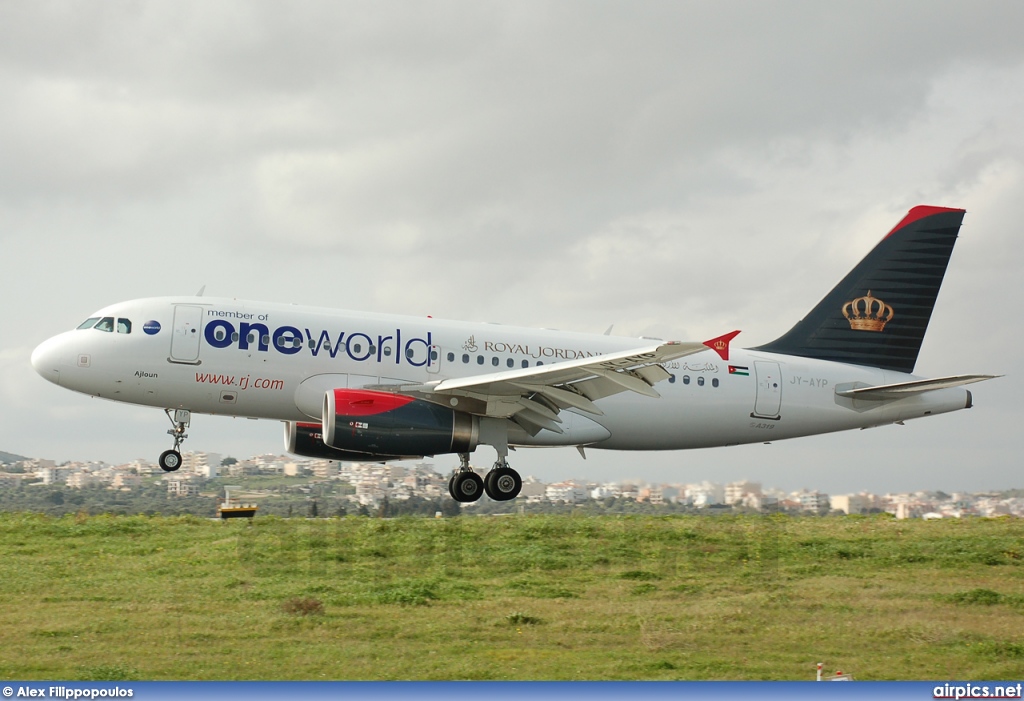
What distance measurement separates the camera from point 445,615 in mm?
21078

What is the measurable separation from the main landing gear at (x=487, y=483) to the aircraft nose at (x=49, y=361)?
367 inches

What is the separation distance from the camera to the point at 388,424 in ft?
80.8

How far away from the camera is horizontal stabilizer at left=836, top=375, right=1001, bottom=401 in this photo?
26.1m

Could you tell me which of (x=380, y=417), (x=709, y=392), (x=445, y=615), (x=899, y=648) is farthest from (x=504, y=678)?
(x=709, y=392)

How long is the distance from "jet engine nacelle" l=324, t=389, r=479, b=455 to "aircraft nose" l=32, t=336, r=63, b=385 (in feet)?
Result: 20.4

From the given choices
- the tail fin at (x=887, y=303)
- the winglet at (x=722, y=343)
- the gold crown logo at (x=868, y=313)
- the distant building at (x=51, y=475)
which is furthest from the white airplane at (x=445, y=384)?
the distant building at (x=51, y=475)

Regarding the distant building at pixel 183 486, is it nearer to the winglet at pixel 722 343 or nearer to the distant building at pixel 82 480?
the distant building at pixel 82 480

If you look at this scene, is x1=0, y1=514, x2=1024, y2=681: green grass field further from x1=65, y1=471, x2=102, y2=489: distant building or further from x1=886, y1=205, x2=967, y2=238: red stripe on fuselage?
x1=65, y1=471, x2=102, y2=489: distant building

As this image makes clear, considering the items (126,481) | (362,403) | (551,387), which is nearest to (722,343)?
(551,387)

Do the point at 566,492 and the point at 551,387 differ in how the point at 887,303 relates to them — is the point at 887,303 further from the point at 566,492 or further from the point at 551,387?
the point at 551,387

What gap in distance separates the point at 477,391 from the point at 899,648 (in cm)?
1020

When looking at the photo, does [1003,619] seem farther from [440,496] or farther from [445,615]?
[440,496]

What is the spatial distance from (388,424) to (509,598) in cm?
471

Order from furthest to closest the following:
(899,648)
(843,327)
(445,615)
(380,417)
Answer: (843,327)
(380,417)
(445,615)
(899,648)
